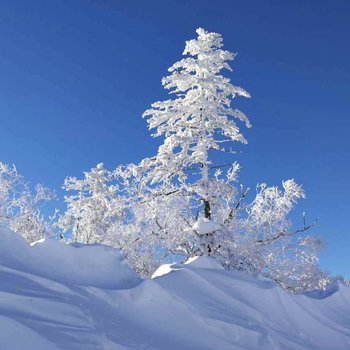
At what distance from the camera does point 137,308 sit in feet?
12.6

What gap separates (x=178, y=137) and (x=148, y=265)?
563cm

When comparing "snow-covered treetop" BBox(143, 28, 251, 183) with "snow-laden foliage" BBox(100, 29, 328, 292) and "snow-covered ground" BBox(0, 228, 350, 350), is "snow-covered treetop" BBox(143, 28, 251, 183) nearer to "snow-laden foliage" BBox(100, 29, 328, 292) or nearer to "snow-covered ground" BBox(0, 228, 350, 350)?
"snow-laden foliage" BBox(100, 29, 328, 292)

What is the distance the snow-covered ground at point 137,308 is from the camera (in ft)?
9.57

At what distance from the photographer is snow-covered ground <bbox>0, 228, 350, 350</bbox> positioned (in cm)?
292

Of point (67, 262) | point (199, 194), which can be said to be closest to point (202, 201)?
point (199, 194)

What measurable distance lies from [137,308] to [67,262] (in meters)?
1.06

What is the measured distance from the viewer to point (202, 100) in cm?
1506

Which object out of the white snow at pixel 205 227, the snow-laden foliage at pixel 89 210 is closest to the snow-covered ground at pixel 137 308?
the white snow at pixel 205 227

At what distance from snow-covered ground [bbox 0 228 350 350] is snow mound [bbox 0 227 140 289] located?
0.01 metres

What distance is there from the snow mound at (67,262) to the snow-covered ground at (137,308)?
0.01 meters

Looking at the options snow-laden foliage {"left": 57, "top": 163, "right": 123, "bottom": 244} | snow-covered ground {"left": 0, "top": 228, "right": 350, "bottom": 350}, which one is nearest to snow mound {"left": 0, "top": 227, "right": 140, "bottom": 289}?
snow-covered ground {"left": 0, "top": 228, "right": 350, "bottom": 350}

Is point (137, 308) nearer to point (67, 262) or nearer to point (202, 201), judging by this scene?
point (67, 262)

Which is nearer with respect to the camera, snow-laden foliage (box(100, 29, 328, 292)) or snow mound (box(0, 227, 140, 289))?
snow mound (box(0, 227, 140, 289))

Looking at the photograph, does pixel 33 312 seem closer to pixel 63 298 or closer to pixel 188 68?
pixel 63 298
